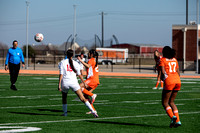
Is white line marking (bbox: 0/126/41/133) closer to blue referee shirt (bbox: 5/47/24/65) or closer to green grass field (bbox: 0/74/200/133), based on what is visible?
green grass field (bbox: 0/74/200/133)

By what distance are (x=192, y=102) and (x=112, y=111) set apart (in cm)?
378

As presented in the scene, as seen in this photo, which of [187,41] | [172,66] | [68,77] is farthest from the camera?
[187,41]

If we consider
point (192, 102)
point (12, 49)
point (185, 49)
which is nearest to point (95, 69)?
point (192, 102)

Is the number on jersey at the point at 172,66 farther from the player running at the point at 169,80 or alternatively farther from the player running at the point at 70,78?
the player running at the point at 70,78

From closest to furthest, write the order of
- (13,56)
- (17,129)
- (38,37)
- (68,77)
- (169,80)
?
(17,129)
(169,80)
(68,77)
(13,56)
(38,37)

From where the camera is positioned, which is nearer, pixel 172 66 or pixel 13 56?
pixel 172 66

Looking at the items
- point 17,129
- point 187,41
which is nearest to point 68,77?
point 17,129

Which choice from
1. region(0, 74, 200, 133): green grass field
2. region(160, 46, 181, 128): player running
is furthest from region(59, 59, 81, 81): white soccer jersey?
region(160, 46, 181, 128): player running

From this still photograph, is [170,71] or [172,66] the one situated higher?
[172,66]

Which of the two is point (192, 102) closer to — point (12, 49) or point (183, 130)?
point (183, 130)

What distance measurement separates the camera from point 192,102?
13.2m

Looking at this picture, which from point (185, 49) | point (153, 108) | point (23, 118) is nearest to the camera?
point (23, 118)

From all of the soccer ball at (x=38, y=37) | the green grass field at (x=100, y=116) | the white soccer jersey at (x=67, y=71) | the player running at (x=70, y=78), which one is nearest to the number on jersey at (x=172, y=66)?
the green grass field at (x=100, y=116)

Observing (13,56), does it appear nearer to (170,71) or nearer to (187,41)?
(170,71)
